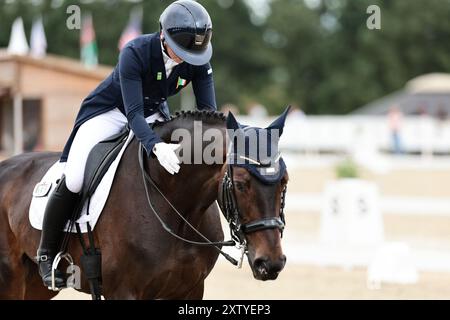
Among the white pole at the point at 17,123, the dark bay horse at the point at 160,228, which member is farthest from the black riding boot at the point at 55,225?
the white pole at the point at 17,123

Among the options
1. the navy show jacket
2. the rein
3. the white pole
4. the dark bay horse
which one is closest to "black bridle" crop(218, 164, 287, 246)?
the dark bay horse

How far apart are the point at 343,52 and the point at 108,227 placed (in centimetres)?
5321

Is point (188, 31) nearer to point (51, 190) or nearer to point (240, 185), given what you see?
point (240, 185)

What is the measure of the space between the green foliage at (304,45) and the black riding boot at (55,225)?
45648mm

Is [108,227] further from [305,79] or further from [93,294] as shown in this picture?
[305,79]

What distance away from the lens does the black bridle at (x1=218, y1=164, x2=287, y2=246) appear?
4.31 m

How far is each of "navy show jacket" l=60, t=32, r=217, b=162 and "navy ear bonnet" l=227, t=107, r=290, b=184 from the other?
0.51 meters

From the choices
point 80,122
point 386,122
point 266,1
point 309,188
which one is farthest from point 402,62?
point 80,122

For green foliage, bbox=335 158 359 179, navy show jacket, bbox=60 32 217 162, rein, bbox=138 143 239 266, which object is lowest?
green foliage, bbox=335 158 359 179

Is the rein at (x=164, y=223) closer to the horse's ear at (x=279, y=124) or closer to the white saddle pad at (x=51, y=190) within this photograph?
the white saddle pad at (x=51, y=190)

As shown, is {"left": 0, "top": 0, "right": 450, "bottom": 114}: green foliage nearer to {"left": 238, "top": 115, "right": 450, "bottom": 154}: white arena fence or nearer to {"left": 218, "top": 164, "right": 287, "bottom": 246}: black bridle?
{"left": 238, "top": 115, "right": 450, "bottom": 154}: white arena fence

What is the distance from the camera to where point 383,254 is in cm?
980

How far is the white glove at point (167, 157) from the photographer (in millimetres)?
4656

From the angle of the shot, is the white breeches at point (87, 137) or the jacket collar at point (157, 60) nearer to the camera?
the jacket collar at point (157, 60)
